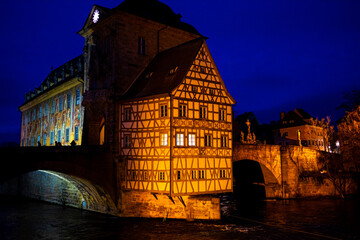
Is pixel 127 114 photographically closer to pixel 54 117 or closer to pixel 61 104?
pixel 61 104

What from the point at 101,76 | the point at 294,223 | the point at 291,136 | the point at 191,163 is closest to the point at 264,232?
the point at 294,223

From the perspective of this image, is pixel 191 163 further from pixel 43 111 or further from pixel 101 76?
pixel 43 111

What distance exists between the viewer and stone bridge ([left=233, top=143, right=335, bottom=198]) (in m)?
40.4

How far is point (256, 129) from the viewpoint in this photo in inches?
3132

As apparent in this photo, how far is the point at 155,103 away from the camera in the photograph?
28.0m

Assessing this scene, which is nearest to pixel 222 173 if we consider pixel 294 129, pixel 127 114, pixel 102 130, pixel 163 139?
pixel 163 139

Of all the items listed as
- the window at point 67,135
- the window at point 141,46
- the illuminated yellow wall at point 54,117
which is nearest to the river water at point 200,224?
the window at point 67,135

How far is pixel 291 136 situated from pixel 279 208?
38.5m

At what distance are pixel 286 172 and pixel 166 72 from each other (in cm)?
2016

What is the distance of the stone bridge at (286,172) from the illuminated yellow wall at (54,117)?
773 inches

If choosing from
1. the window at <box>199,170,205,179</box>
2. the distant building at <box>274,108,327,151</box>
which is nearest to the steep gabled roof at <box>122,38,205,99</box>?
the window at <box>199,170,205,179</box>

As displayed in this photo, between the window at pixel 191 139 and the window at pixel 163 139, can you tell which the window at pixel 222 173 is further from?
the window at pixel 163 139

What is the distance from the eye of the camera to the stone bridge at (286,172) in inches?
1592

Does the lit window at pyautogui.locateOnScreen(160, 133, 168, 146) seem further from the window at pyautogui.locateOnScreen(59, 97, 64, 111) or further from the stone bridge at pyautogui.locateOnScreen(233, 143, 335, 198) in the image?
the window at pyautogui.locateOnScreen(59, 97, 64, 111)
